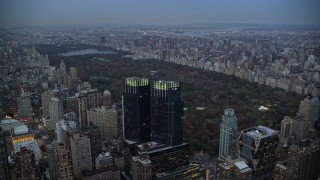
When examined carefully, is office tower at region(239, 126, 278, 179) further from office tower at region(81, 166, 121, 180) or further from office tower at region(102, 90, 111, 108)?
office tower at region(102, 90, 111, 108)

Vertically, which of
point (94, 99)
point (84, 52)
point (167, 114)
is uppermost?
point (84, 52)

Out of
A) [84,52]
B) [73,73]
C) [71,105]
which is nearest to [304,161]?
[71,105]

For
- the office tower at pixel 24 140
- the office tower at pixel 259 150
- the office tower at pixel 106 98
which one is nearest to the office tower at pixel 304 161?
→ the office tower at pixel 259 150

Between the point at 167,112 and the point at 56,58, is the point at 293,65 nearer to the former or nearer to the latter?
the point at 167,112

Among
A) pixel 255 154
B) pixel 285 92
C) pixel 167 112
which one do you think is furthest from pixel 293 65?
pixel 255 154

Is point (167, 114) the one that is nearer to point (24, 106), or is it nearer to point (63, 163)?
point (63, 163)

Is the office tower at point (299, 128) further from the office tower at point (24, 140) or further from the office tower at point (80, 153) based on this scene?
the office tower at point (24, 140)

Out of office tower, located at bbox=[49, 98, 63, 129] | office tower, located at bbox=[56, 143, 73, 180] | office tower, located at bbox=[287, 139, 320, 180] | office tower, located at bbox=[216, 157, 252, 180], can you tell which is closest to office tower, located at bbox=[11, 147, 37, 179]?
office tower, located at bbox=[56, 143, 73, 180]
